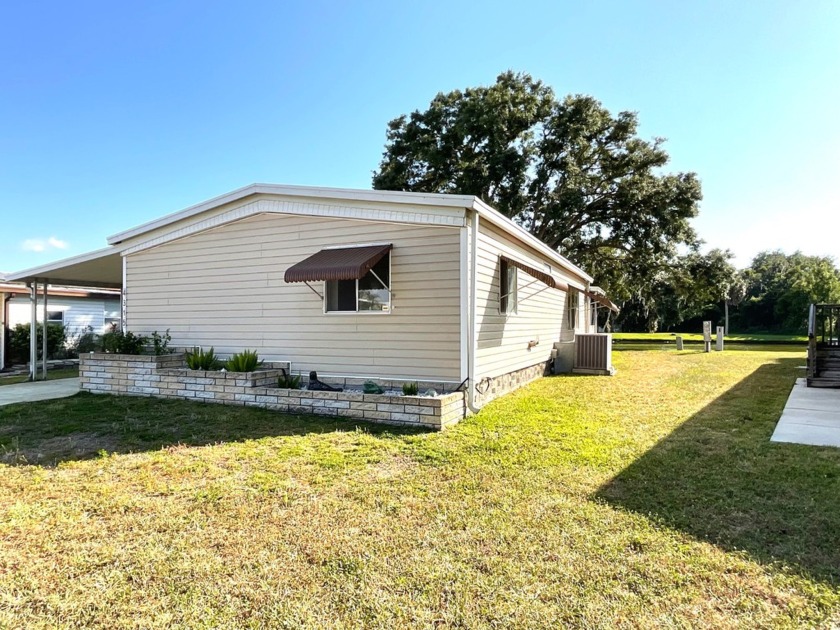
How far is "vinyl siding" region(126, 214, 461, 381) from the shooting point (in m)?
6.77

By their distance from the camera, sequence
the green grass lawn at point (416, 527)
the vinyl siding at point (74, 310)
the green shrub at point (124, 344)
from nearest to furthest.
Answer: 1. the green grass lawn at point (416, 527)
2. the green shrub at point (124, 344)
3. the vinyl siding at point (74, 310)

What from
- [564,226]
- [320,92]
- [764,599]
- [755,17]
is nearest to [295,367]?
[764,599]

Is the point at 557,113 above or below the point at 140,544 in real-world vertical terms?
above

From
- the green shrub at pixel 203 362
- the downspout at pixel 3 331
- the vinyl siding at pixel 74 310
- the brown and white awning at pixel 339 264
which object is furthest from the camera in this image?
the vinyl siding at pixel 74 310

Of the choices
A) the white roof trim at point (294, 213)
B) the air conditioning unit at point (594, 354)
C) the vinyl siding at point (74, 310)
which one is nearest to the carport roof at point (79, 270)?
the white roof trim at point (294, 213)

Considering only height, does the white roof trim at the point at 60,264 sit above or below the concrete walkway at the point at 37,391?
above

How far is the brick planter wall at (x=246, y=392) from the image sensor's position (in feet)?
19.0

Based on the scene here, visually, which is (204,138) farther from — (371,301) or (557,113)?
(557,113)

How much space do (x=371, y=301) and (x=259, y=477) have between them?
371cm

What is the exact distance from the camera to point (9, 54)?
11547 millimetres

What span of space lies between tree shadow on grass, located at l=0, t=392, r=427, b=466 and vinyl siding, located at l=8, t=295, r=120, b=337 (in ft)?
30.8

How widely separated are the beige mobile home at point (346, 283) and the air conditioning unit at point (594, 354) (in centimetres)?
289

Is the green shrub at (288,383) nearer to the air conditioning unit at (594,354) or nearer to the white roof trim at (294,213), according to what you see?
the white roof trim at (294,213)

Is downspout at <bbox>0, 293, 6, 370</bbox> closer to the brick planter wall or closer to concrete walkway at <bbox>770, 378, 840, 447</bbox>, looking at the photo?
the brick planter wall
